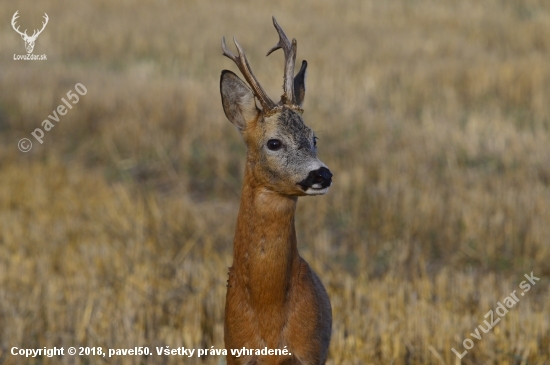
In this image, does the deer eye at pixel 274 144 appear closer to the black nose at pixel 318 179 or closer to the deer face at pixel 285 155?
the deer face at pixel 285 155

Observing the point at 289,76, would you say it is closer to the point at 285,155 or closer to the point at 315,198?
the point at 285,155

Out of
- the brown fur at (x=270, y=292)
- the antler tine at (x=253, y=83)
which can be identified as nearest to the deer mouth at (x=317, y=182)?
the brown fur at (x=270, y=292)

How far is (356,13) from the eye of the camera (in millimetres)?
21906

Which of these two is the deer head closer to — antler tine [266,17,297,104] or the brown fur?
antler tine [266,17,297,104]

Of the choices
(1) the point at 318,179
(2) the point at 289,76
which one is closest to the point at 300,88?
(2) the point at 289,76

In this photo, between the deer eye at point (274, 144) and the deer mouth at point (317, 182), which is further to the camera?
the deer eye at point (274, 144)

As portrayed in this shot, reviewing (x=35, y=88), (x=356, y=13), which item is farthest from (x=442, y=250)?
(x=356, y=13)

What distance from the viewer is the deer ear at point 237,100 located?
3.88m

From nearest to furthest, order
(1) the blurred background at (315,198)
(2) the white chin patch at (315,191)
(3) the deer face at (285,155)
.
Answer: (2) the white chin patch at (315,191)
(3) the deer face at (285,155)
(1) the blurred background at (315,198)

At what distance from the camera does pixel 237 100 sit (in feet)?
12.8

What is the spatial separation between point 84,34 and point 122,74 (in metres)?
3.95

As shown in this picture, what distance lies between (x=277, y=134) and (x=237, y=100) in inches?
12.4

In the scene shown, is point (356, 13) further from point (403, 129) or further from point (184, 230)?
point (184, 230)

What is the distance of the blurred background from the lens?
5.93 meters
